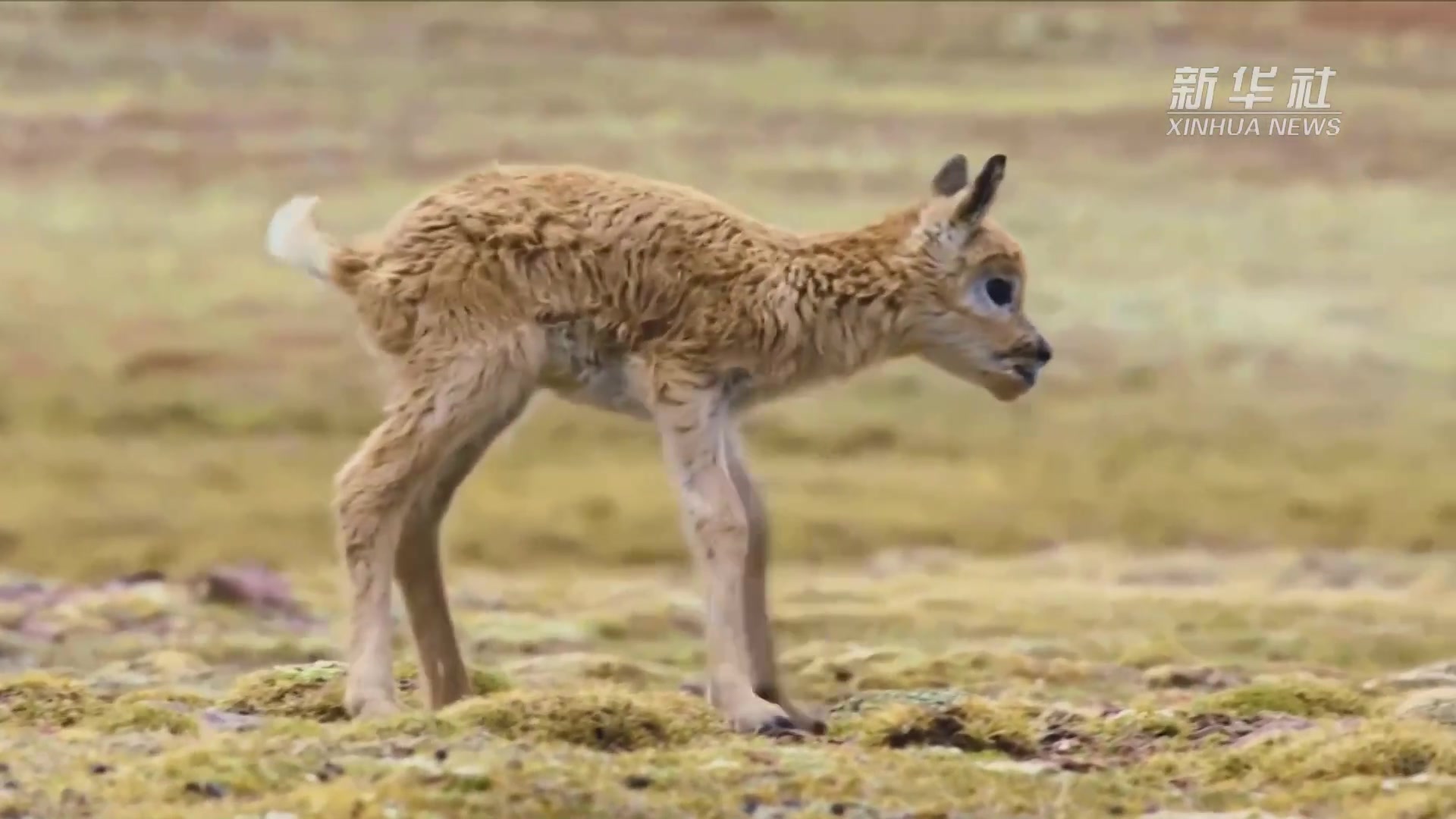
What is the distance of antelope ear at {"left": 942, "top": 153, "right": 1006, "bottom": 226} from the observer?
6.75 meters

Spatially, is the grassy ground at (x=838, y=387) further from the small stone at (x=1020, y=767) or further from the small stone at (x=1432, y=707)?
the small stone at (x=1020, y=767)

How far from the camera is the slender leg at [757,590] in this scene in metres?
6.72

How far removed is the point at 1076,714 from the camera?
22.6 ft

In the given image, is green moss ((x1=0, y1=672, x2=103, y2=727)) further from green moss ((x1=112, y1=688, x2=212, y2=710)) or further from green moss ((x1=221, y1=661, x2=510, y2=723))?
green moss ((x1=221, y1=661, x2=510, y2=723))

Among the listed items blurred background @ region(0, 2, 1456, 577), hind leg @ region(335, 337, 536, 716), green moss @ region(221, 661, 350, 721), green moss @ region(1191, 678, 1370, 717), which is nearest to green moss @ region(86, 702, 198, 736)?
green moss @ region(221, 661, 350, 721)

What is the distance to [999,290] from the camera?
7.17 meters

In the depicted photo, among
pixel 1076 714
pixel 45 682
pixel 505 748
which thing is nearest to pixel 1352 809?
pixel 1076 714

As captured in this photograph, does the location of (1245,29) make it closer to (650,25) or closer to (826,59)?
(826,59)

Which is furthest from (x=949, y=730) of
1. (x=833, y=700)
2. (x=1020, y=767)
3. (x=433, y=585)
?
(x=833, y=700)

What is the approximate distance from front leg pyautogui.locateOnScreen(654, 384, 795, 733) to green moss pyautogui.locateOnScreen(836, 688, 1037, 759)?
0.90 ft

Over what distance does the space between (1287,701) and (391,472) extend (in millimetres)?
3124

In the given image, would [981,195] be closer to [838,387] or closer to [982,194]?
[982,194]

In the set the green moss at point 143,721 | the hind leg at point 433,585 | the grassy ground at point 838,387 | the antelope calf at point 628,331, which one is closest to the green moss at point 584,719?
the antelope calf at point 628,331

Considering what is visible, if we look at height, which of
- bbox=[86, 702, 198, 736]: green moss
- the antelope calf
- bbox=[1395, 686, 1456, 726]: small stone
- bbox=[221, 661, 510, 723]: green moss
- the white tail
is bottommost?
bbox=[1395, 686, 1456, 726]: small stone
